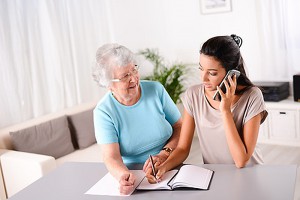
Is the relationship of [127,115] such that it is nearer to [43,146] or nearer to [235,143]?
[235,143]

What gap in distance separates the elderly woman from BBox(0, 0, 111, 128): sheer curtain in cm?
226

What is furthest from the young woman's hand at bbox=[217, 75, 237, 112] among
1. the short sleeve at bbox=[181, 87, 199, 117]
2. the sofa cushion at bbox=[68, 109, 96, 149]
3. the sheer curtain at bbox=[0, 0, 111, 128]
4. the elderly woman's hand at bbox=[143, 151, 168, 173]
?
the sheer curtain at bbox=[0, 0, 111, 128]

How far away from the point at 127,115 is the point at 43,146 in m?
2.05

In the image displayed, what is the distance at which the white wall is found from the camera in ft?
16.5

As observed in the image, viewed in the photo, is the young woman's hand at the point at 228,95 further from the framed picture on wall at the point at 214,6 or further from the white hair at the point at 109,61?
the framed picture on wall at the point at 214,6

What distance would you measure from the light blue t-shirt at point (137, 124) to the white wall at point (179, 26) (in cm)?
305

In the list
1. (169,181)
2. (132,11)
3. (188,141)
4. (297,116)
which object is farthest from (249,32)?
(169,181)

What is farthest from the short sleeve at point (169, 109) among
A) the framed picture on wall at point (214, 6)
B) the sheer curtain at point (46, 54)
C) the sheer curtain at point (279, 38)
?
the framed picture on wall at point (214, 6)

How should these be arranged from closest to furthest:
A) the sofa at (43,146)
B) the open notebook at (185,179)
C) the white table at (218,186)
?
the white table at (218,186) < the open notebook at (185,179) < the sofa at (43,146)

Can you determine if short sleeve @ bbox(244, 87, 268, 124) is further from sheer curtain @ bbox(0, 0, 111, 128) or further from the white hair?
sheer curtain @ bbox(0, 0, 111, 128)

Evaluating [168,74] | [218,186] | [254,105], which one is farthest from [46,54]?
[218,186]

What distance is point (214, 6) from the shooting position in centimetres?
516

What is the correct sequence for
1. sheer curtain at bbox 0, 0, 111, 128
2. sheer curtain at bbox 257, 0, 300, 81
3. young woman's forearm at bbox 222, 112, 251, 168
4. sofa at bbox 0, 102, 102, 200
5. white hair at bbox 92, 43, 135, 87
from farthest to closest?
sheer curtain at bbox 257, 0, 300, 81, sheer curtain at bbox 0, 0, 111, 128, sofa at bbox 0, 102, 102, 200, white hair at bbox 92, 43, 135, 87, young woman's forearm at bbox 222, 112, 251, 168

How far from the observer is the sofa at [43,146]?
348cm
